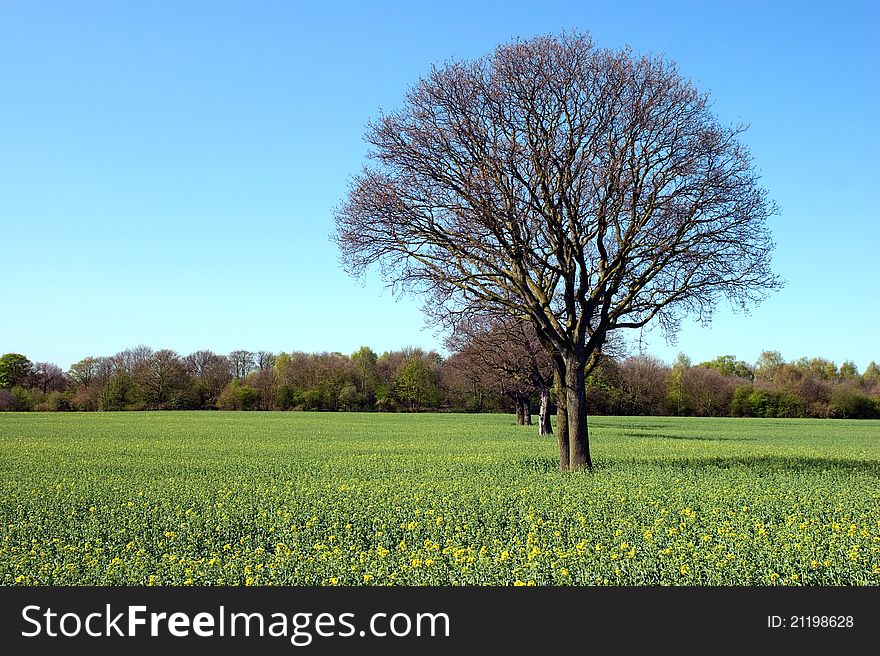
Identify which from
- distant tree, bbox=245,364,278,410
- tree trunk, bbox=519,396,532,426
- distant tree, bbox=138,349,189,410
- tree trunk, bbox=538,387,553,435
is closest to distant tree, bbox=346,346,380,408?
distant tree, bbox=245,364,278,410

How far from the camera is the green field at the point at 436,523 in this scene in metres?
9.23

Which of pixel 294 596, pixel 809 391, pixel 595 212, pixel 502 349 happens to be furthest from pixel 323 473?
pixel 809 391

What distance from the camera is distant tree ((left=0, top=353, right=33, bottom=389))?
108688 millimetres

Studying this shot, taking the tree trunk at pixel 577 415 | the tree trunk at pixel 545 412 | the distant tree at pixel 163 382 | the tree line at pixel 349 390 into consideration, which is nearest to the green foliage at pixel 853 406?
the tree line at pixel 349 390

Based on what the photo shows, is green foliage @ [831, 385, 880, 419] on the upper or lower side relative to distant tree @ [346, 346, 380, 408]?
lower

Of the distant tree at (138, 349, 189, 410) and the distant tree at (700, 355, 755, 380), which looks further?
the distant tree at (700, 355, 755, 380)

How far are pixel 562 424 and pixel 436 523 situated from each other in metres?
11.5

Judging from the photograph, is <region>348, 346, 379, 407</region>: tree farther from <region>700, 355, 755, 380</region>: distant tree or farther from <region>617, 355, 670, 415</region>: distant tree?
<region>700, 355, 755, 380</region>: distant tree

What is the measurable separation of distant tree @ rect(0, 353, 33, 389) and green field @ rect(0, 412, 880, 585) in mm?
96645

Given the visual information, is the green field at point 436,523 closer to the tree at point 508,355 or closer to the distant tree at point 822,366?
the tree at point 508,355

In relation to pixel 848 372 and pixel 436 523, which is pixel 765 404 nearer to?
pixel 848 372

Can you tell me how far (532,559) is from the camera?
977 centimetres

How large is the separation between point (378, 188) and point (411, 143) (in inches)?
63.2

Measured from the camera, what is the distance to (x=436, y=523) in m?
12.6
